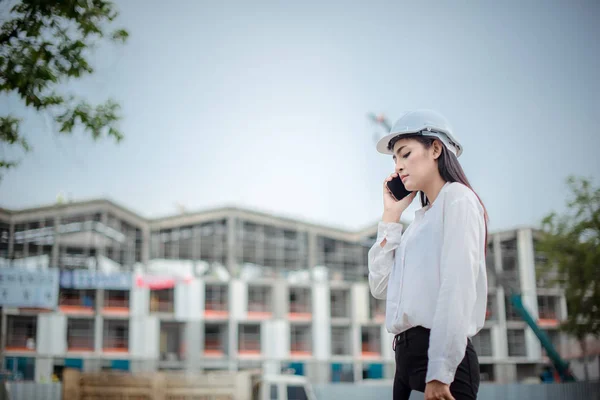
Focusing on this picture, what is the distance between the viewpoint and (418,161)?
4.56 ft

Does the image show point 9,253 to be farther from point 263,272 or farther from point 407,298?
point 407,298

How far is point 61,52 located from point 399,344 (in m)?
4.27

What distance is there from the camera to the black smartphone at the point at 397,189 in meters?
1.52

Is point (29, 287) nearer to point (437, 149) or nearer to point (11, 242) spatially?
point (11, 242)

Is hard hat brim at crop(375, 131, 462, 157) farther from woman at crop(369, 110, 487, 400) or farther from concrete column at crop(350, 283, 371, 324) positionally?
concrete column at crop(350, 283, 371, 324)

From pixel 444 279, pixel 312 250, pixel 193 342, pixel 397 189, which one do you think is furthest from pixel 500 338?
pixel 444 279

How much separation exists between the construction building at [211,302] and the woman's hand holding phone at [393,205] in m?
25.8

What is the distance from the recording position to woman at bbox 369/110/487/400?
1179mm

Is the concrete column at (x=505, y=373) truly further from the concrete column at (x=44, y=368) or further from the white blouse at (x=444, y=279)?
the white blouse at (x=444, y=279)

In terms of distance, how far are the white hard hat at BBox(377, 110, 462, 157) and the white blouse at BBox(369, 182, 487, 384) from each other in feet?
0.35

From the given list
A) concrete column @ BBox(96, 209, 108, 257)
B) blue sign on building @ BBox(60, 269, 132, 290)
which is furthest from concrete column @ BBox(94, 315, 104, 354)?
concrete column @ BBox(96, 209, 108, 257)

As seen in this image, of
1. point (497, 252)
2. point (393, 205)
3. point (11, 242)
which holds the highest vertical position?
point (11, 242)

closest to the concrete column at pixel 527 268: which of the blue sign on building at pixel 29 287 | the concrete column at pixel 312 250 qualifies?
the concrete column at pixel 312 250

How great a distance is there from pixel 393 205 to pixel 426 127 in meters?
0.22
